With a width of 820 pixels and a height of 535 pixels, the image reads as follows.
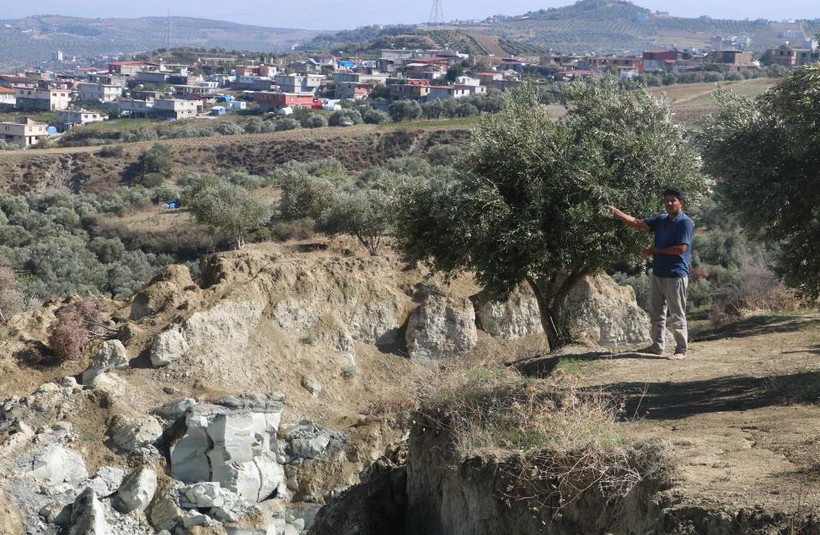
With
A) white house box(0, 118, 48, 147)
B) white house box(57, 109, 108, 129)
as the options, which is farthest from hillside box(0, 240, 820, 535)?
white house box(57, 109, 108, 129)

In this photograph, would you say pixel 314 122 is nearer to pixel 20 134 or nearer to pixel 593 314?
pixel 20 134

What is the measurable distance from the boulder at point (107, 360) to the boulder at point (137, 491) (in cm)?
323

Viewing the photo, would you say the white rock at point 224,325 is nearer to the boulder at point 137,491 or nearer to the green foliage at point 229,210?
the boulder at point 137,491

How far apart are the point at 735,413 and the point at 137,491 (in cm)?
912

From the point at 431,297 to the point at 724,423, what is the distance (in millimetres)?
13371

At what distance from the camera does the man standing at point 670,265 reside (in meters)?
11.5

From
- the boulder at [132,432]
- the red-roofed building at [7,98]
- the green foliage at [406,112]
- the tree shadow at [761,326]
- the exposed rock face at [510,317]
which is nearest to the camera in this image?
the tree shadow at [761,326]

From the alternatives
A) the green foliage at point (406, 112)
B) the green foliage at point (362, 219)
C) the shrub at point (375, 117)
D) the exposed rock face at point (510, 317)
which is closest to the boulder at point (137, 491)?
the exposed rock face at point (510, 317)

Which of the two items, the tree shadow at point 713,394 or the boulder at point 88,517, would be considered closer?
the tree shadow at point 713,394

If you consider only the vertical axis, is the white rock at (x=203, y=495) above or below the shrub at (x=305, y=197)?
below

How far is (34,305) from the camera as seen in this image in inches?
1051

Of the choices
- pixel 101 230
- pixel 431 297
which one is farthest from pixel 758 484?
pixel 101 230

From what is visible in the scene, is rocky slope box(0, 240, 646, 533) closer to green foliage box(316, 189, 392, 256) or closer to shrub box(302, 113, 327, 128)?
green foliage box(316, 189, 392, 256)

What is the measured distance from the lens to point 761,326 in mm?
14984
